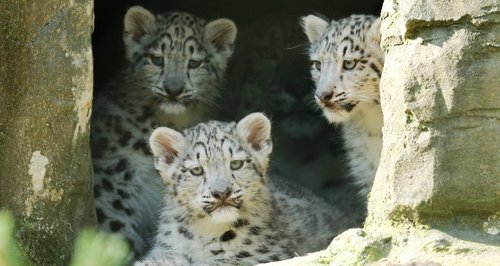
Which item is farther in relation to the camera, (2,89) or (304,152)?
(304,152)

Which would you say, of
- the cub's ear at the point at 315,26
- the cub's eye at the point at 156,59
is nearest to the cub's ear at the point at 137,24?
the cub's eye at the point at 156,59

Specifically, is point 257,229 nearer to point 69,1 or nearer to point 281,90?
point 69,1

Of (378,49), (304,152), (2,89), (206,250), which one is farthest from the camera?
(304,152)

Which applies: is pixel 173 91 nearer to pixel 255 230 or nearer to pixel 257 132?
pixel 257 132

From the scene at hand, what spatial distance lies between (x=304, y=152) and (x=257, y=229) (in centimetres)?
393

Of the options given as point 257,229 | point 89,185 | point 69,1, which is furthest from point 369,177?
point 69,1

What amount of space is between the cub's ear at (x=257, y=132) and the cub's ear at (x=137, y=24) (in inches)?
89.7

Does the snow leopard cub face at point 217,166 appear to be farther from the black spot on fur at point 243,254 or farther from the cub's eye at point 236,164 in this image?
the black spot on fur at point 243,254

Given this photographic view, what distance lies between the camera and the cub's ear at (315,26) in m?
8.73

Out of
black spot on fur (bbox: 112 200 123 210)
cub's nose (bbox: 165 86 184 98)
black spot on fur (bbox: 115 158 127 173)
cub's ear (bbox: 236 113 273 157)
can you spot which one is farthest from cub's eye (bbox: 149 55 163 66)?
cub's ear (bbox: 236 113 273 157)

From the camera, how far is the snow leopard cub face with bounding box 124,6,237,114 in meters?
9.45

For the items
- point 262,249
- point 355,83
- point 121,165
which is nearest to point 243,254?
point 262,249

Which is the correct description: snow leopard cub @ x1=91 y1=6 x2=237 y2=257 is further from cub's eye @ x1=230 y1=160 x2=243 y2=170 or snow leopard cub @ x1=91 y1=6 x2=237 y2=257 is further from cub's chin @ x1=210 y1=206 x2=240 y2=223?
cub's chin @ x1=210 y1=206 x2=240 y2=223

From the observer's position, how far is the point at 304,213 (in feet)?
27.1
